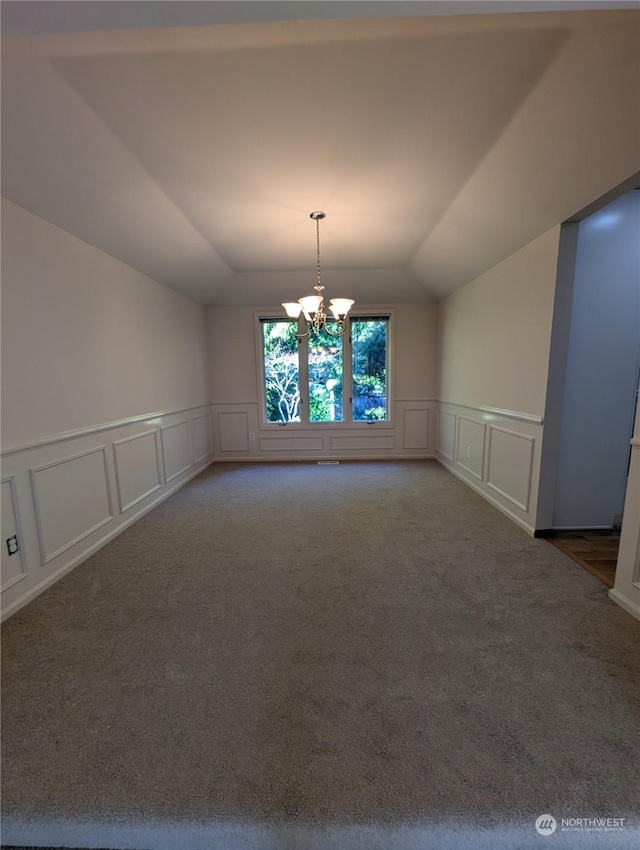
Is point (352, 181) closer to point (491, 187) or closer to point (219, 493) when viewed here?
point (491, 187)

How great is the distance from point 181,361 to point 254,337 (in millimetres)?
1312

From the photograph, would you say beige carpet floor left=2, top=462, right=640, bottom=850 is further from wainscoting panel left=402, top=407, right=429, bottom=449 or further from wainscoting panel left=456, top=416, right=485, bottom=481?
wainscoting panel left=402, top=407, right=429, bottom=449

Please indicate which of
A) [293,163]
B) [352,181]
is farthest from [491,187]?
[293,163]

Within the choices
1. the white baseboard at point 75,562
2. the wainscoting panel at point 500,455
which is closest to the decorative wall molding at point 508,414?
the wainscoting panel at point 500,455

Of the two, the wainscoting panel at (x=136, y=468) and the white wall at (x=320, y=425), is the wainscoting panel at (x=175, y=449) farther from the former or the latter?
the white wall at (x=320, y=425)

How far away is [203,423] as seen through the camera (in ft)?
16.4

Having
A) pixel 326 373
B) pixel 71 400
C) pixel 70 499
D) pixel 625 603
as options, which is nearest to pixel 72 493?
pixel 70 499

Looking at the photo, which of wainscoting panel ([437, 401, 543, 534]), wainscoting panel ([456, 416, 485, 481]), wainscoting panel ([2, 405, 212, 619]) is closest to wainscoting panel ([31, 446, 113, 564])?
wainscoting panel ([2, 405, 212, 619])

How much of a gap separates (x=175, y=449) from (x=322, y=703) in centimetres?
335

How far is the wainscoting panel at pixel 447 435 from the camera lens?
178 inches

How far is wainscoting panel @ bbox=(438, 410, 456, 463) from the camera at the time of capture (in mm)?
4523

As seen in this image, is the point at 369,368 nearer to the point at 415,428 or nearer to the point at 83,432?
the point at 415,428

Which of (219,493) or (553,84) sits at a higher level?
(553,84)

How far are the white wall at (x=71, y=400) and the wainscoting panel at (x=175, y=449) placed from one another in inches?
2.1
